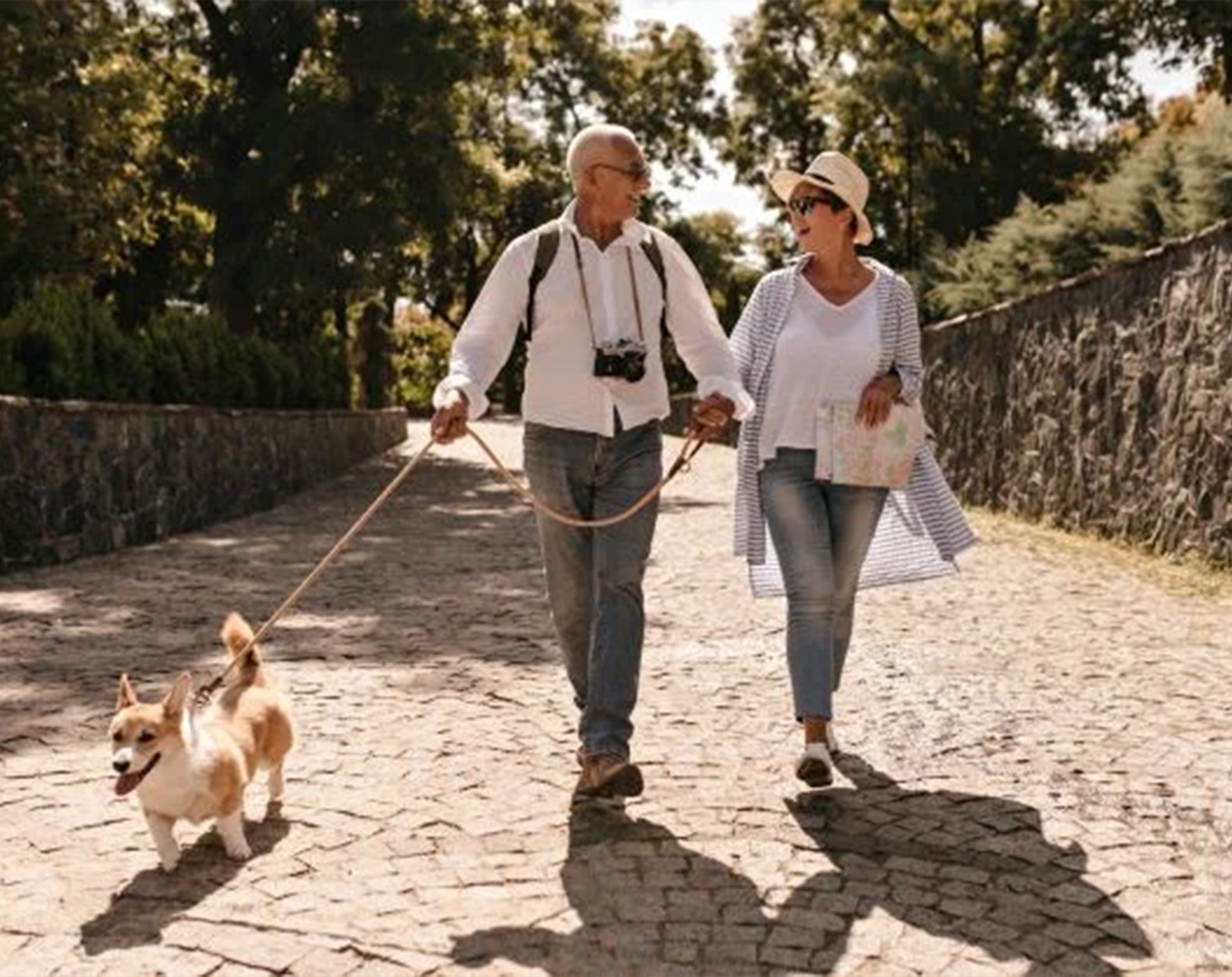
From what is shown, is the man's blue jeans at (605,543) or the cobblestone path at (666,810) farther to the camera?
the man's blue jeans at (605,543)

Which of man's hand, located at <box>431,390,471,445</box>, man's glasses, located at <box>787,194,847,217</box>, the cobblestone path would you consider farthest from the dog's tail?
man's glasses, located at <box>787,194,847,217</box>

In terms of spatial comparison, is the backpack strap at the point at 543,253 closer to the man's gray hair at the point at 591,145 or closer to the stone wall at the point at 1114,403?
the man's gray hair at the point at 591,145

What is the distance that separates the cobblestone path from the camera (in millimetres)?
3404

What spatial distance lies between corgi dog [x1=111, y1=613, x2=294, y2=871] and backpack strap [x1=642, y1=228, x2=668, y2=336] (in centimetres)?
185

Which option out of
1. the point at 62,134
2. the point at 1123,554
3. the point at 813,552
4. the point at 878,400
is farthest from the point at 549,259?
the point at 62,134

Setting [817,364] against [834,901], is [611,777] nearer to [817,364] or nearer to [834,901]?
[834,901]

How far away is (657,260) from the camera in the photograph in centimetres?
461

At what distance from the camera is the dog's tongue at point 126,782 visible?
372 cm

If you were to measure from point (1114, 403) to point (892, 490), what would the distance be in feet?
24.6

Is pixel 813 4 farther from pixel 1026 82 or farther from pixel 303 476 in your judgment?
Answer: pixel 303 476

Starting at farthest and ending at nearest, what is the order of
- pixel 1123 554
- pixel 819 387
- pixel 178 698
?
pixel 1123 554 → pixel 819 387 → pixel 178 698

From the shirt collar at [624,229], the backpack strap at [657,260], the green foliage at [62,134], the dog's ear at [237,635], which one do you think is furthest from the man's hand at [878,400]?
the green foliage at [62,134]

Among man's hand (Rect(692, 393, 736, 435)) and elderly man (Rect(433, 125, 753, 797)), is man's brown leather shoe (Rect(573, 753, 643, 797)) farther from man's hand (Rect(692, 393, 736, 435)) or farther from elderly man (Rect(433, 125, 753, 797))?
man's hand (Rect(692, 393, 736, 435))

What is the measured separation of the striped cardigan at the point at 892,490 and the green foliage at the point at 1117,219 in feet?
27.2
